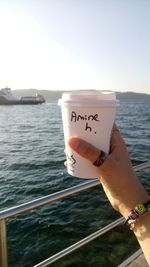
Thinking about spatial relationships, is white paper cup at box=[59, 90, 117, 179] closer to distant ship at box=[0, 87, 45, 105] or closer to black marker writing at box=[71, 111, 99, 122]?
black marker writing at box=[71, 111, 99, 122]

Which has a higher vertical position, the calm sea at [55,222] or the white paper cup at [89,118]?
the white paper cup at [89,118]

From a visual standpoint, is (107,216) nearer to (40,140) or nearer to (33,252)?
(33,252)

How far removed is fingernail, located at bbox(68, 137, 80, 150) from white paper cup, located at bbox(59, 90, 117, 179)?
0.12 feet

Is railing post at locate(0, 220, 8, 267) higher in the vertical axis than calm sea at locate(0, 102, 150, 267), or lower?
higher

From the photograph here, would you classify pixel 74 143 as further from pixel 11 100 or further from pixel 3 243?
pixel 11 100

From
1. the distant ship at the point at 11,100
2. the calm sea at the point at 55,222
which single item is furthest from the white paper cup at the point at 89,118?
the distant ship at the point at 11,100

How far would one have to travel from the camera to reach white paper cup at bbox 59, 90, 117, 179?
1.09m

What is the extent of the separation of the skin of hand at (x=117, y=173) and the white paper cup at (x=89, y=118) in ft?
0.13

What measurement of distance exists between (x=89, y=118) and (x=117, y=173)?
0.70ft

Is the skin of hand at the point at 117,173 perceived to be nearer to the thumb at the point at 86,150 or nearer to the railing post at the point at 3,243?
the thumb at the point at 86,150

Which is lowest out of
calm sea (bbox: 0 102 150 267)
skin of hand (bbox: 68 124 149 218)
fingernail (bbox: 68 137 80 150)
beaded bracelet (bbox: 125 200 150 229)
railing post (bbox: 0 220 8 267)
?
calm sea (bbox: 0 102 150 267)

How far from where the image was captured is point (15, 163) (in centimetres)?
1530

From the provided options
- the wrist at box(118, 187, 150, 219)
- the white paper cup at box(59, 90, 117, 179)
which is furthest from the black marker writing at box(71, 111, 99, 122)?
the wrist at box(118, 187, 150, 219)

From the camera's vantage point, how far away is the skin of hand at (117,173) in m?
1.07
